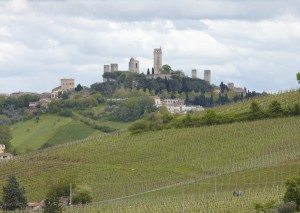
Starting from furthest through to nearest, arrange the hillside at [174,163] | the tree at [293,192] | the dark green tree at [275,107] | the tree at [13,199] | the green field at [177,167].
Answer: the dark green tree at [275,107] → the hillside at [174,163] → the tree at [13,199] → the green field at [177,167] → the tree at [293,192]

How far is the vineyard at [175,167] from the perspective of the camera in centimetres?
6000

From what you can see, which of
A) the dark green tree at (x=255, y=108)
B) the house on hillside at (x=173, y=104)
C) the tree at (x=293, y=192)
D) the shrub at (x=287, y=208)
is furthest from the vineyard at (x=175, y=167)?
the house on hillside at (x=173, y=104)

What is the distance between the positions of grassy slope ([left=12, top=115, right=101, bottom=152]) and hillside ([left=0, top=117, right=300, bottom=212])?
43.2m

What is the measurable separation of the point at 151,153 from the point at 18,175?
1108cm

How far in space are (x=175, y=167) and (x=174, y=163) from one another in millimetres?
1334

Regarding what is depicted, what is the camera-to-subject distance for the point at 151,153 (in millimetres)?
82562

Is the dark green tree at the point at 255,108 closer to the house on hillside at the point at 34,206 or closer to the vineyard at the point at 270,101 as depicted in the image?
the vineyard at the point at 270,101

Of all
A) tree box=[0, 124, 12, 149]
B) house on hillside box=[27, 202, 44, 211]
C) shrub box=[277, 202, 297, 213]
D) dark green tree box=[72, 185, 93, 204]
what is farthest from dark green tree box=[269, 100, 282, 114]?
tree box=[0, 124, 12, 149]

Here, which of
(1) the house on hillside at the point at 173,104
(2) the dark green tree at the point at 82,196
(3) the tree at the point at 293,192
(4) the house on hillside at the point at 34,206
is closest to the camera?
(3) the tree at the point at 293,192

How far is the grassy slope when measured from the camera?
137 meters

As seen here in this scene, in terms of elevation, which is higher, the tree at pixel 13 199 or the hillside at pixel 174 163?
the hillside at pixel 174 163

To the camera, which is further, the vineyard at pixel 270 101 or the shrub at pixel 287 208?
the vineyard at pixel 270 101

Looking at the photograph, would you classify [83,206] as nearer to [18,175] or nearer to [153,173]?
[153,173]

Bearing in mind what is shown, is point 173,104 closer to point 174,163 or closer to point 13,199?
point 174,163
